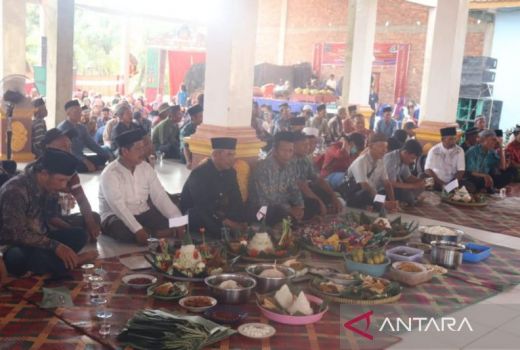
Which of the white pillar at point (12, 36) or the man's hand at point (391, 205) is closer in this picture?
the man's hand at point (391, 205)

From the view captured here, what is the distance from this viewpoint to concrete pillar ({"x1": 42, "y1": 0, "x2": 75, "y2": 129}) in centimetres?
954

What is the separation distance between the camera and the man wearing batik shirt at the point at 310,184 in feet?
20.0

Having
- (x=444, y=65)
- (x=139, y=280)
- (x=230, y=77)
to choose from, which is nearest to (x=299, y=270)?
(x=139, y=280)

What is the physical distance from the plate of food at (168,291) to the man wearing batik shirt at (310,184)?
2.47m

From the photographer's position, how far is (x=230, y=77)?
647 cm

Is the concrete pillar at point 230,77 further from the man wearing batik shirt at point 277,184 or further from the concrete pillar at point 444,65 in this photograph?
the concrete pillar at point 444,65

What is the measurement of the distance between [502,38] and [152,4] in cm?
1155

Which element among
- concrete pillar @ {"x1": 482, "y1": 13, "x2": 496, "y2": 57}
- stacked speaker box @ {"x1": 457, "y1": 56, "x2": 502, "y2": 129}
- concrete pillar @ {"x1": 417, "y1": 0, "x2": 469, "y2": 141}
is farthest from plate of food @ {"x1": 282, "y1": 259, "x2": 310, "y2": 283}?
concrete pillar @ {"x1": 482, "y1": 13, "x2": 496, "y2": 57}

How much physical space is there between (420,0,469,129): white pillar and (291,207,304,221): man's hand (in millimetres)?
4927

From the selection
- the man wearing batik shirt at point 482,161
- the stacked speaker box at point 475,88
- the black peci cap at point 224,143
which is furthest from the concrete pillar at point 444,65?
the stacked speaker box at point 475,88

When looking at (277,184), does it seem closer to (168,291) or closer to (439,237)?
(439,237)

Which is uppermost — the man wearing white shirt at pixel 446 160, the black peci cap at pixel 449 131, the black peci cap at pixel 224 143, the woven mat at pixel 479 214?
the black peci cap at pixel 449 131

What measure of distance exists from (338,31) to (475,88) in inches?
269

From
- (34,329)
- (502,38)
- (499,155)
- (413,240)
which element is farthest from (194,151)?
(502,38)
